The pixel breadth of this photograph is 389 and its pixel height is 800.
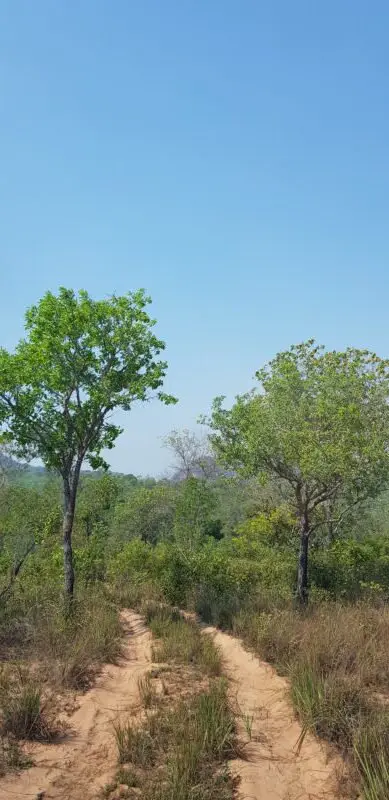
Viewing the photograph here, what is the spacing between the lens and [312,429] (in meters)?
13.0

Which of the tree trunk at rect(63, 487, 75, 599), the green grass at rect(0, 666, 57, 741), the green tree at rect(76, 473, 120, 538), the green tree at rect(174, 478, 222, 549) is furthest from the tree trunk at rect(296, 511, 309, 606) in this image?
the green tree at rect(76, 473, 120, 538)

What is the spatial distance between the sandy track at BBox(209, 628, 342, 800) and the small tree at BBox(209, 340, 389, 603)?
218 inches

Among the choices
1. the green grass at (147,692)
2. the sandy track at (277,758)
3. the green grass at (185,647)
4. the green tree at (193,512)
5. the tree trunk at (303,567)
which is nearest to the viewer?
the sandy track at (277,758)

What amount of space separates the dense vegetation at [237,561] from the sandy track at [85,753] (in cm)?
29

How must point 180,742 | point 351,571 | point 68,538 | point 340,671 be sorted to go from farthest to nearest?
point 351,571, point 68,538, point 340,671, point 180,742

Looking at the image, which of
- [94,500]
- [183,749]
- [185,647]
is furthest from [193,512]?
[183,749]

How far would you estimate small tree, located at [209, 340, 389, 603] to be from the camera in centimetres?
1222

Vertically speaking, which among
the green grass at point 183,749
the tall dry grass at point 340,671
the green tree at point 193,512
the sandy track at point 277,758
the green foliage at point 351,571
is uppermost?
the green tree at point 193,512

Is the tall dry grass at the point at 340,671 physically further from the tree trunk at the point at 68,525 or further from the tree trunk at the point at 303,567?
the tree trunk at the point at 68,525

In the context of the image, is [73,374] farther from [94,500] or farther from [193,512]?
[94,500]

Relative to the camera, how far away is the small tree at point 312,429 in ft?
40.1

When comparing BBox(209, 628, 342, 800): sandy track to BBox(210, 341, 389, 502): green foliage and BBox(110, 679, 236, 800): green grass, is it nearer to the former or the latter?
BBox(110, 679, 236, 800): green grass

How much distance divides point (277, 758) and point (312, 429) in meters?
8.31

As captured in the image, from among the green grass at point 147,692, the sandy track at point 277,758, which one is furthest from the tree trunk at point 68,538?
the sandy track at point 277,758
